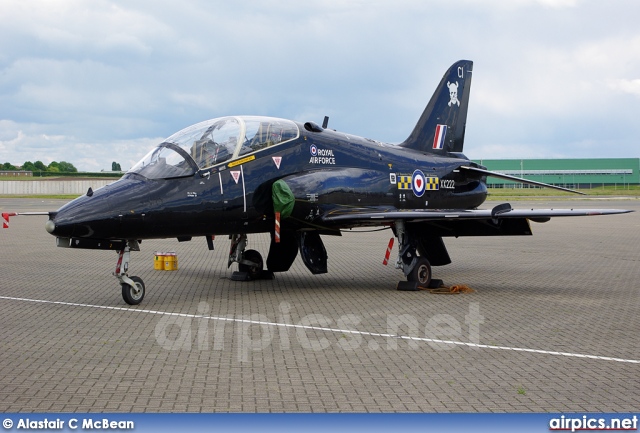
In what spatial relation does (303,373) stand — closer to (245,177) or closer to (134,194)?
(134,194)

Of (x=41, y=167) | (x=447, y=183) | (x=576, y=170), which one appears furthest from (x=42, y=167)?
(x=447, y=183)

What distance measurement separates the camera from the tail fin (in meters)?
18.1

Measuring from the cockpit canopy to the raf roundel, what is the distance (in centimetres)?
336

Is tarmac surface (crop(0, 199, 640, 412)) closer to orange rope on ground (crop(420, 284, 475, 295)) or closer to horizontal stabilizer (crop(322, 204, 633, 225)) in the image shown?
orange rope on ground (crop(420, 284, 475, 295))

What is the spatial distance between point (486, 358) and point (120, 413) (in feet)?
13.0

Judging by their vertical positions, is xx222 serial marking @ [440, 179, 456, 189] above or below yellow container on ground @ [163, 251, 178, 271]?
above

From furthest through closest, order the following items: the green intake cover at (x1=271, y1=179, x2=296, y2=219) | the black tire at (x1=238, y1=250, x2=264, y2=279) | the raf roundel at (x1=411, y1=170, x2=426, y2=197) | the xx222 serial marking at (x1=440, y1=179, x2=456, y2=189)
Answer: the xx222 serial marking at (x1=440, y1=179, x2=456, y2=189) < the raf roundel at (x1=411, y1=170, x2=426, y2=197) < the black tire at (x1=238, y1=250, x2=264, y2=279) < the green intake cover at (x1=271, y1=179, x2=296, y2=219)

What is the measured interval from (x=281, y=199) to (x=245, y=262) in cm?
274

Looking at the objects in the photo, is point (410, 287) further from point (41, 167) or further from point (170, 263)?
point (41, 167)

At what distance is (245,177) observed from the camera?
1292 cm

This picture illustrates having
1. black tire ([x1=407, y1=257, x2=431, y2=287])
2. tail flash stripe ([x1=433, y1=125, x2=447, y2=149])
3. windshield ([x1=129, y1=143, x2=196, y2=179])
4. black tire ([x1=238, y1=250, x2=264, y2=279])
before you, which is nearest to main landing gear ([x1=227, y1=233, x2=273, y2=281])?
black tire ([x1=238, y1=250, x2=264, y2=279])

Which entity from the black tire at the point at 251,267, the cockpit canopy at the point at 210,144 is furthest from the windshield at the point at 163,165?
the black tire at the point at 251,267

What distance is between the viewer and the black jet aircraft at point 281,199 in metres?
11.5

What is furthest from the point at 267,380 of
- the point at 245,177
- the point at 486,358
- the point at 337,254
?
the point at 337,254
